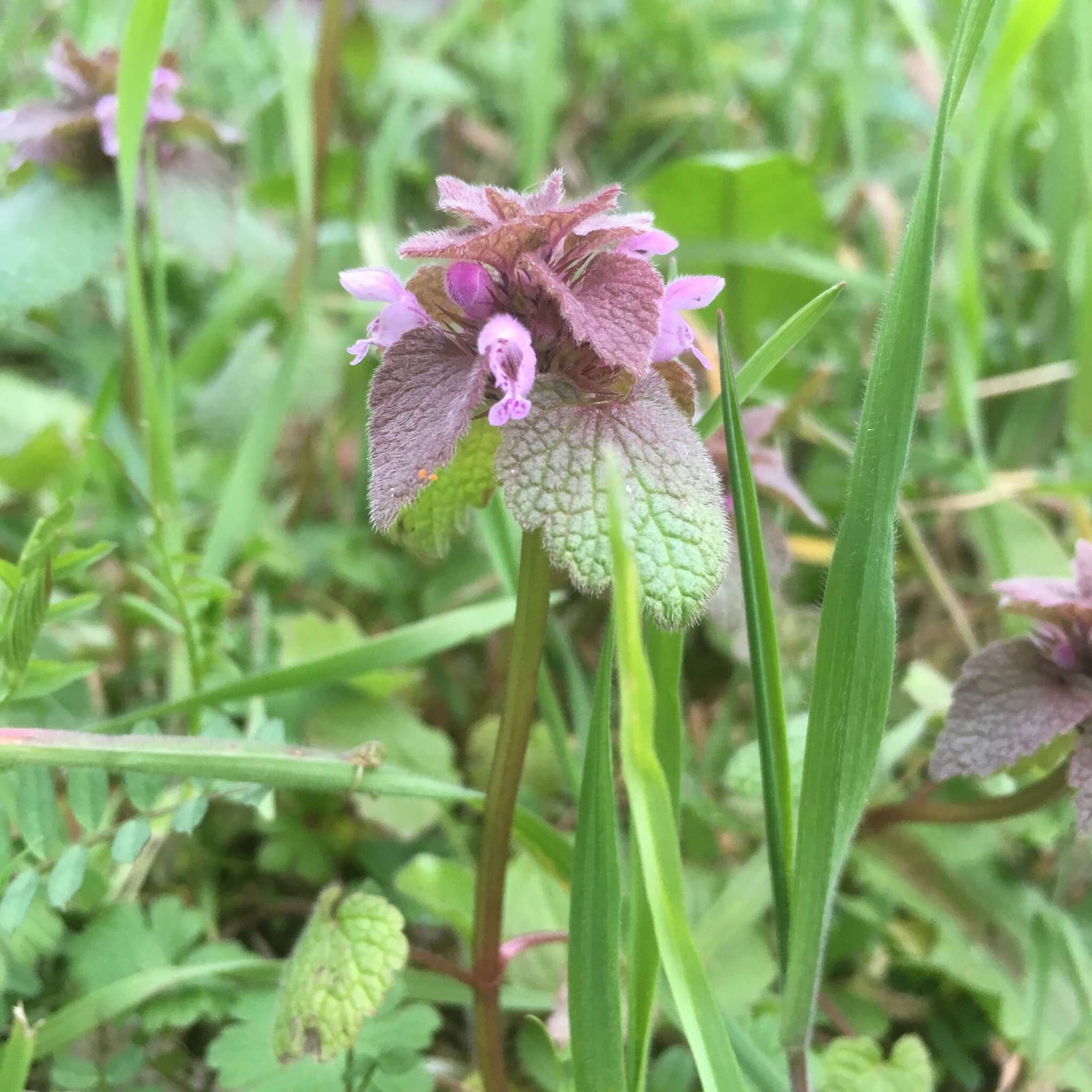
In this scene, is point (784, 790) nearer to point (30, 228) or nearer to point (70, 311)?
point (30, 228)

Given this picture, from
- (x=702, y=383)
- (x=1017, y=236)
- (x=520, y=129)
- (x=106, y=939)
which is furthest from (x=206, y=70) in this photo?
(x=106, y=939)

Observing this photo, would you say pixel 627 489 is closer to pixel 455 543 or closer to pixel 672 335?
pixel 672 335

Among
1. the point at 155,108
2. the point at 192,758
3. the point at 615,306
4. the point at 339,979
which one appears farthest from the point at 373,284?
the point at 155,108

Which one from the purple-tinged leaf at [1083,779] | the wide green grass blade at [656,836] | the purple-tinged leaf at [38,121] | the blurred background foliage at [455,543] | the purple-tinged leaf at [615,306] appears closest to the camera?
the wide green grass blade at [656,836]

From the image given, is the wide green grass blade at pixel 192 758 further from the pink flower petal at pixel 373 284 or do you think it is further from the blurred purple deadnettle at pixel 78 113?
the blurred purple deadnettle at pixel 78 113

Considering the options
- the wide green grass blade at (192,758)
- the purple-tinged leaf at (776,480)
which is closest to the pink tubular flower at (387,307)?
the wide green grass blade at (192,758)

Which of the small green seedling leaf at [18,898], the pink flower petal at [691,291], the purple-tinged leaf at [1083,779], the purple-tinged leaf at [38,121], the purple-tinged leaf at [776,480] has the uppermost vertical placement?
the purple-tinged leaf at [38,121]

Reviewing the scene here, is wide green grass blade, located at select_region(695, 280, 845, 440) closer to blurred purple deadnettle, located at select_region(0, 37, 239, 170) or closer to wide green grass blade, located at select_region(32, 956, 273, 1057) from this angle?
wide green grass blade, located at select_region(32, 956, 273, 1057)
